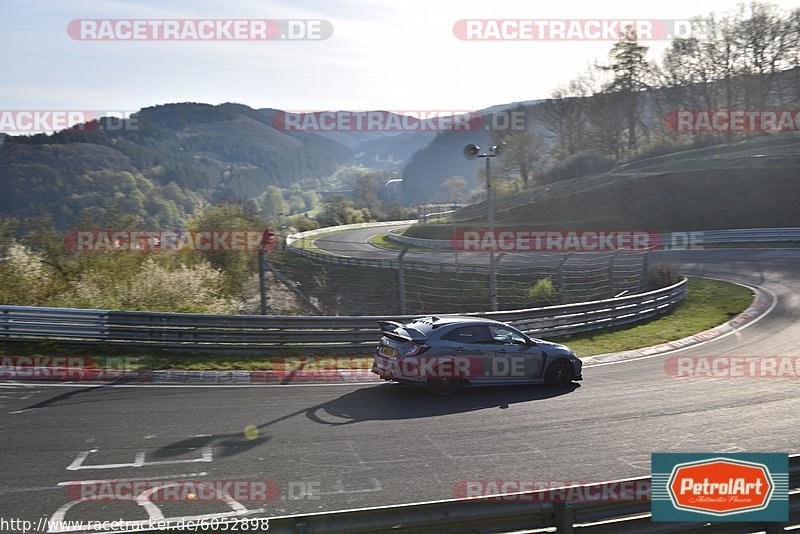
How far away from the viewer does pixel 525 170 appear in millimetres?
86625

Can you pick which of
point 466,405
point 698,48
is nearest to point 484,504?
point 466,405

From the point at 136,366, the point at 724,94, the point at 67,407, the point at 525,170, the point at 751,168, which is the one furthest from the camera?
the point at 525,170

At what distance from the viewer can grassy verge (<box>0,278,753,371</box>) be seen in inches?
503

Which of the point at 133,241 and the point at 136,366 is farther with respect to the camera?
the point at 133,241

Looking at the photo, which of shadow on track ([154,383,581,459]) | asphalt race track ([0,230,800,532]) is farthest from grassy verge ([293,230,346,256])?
asphalt race track ([0,230,800,532])

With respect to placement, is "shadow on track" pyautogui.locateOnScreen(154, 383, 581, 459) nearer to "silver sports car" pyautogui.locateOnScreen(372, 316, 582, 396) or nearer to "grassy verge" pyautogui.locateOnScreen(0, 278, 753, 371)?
"silver sports car" pyautogui.locateOnScreen(372, 316, 582, 396)

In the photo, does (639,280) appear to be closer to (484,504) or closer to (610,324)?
(610,324)

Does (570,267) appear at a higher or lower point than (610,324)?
higher

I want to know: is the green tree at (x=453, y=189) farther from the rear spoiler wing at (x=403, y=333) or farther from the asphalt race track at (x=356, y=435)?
the asphalt race track at (x=356, y=435)

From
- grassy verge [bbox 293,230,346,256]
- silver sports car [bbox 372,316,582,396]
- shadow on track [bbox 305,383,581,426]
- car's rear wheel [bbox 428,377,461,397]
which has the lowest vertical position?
shadow on track [bbox 305,383,581,426]

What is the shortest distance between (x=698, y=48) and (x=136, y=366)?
76246 mm

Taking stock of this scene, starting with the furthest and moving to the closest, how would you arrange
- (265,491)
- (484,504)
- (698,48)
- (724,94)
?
(724,94)
(698,48)
(265,491)
(484,504)

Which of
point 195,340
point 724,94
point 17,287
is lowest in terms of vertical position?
point 195,340

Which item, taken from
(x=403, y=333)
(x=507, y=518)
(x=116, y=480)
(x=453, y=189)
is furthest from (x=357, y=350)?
(x=453, y=189)
